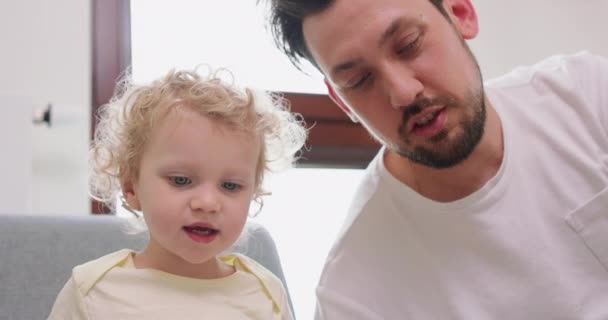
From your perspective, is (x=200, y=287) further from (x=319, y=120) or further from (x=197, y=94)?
(x=319, y=120)

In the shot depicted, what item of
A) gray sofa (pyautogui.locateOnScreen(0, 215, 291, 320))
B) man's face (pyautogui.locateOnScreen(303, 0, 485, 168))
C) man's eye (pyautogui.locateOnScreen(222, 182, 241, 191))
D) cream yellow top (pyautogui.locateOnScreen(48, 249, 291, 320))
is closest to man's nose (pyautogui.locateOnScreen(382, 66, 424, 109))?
man's face (pyautogui.locateOnScreen(303, 0, 485, 168))

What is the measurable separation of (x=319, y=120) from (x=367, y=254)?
3.16 ft

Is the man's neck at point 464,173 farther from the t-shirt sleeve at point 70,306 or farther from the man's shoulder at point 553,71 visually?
the t-shirt sleeve at point 70,306

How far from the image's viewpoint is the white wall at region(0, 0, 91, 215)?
1.78 metres

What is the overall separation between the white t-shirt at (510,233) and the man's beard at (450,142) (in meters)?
0.08

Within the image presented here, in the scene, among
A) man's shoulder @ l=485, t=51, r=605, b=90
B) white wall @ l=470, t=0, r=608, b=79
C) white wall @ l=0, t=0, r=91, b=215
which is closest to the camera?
man's shoulder @ l=485, t=51, r=605, b=90

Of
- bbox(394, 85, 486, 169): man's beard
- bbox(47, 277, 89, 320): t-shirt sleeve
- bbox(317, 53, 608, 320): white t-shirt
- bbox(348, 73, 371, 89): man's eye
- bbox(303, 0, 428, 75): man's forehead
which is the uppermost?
bbox(303, 0, 428, 75): man's forehead

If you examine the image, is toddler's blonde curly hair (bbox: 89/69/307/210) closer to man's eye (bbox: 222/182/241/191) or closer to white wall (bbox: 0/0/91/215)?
man's eye (bbox: 222/182/241/191)

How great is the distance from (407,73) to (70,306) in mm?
625

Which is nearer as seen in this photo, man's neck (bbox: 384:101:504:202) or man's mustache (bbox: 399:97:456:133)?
man's mustache (bbox: 399:97:456:133)

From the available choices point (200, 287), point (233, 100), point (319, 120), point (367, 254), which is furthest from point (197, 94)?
point (319, 120)

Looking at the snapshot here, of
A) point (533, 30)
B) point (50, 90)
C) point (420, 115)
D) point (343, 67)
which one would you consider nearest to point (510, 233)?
point (420, 115)

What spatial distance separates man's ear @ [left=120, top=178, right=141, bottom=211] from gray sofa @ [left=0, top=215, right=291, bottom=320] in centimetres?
24

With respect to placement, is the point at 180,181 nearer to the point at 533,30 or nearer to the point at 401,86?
the point at 401,86
